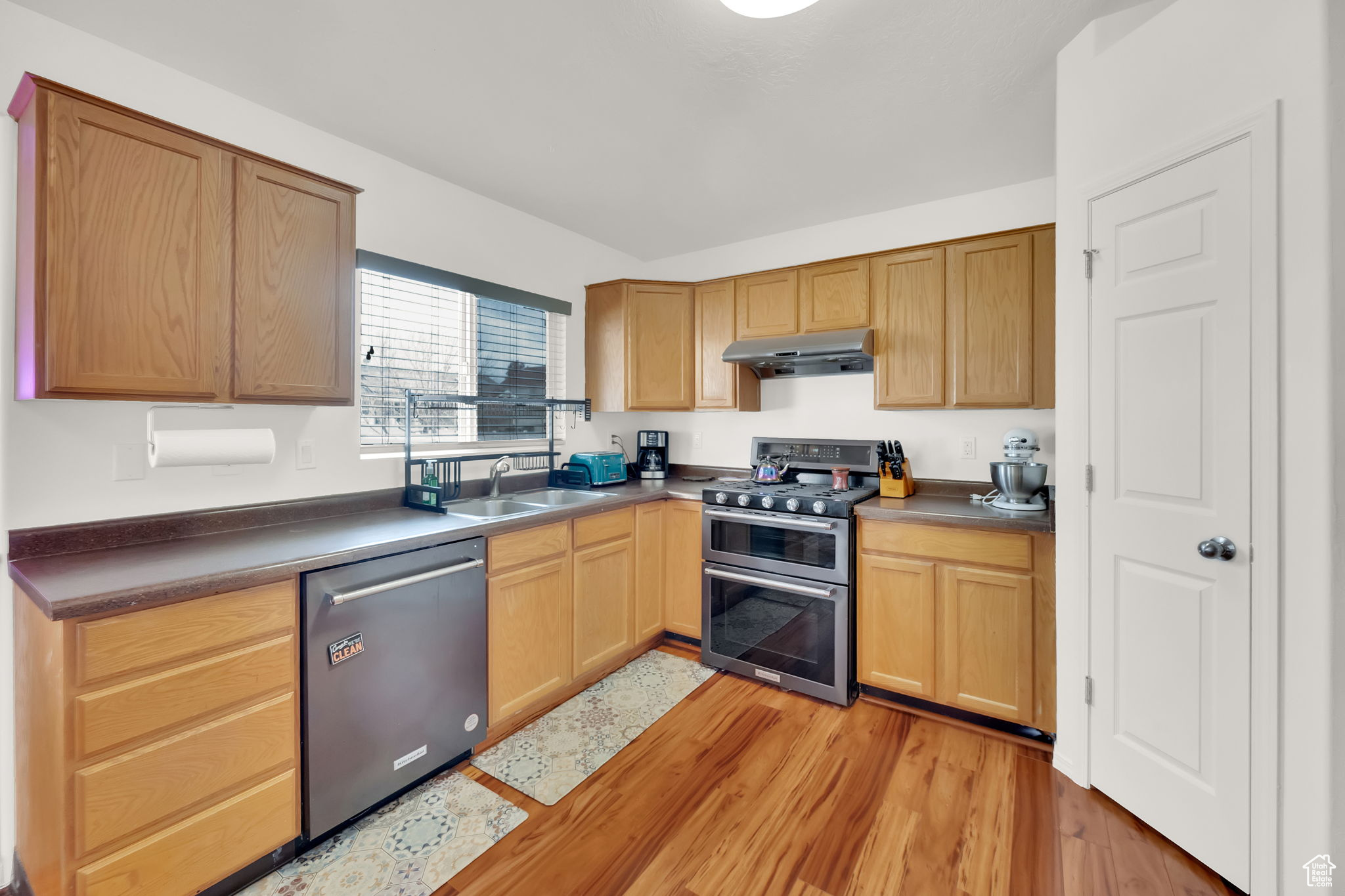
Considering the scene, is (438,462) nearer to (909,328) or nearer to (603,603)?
(603,603)

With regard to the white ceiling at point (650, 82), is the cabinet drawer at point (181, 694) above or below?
below

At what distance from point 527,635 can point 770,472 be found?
1.65 metres

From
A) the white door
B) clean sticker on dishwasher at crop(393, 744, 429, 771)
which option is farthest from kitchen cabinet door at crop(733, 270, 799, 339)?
clean sticker on dishwasher at crop(393, 744, 429, 771)

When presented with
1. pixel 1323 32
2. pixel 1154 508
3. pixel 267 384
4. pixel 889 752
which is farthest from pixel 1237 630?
pixel 267 384

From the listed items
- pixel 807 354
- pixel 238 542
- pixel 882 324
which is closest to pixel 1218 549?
pixel 882 324

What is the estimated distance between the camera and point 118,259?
156 cm

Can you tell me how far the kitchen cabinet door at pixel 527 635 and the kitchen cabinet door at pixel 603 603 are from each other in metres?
0.08

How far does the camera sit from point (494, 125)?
225 cm

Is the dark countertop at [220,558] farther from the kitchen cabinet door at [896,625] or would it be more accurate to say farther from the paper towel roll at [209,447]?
the kitchen cabinet door at [896,625]

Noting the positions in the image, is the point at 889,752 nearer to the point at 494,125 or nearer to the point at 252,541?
the point at 252,541

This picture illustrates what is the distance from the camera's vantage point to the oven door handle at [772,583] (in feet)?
8.66

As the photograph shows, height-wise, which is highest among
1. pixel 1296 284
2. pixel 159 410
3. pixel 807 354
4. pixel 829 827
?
pixel 807 354

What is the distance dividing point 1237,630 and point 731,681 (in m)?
1.96

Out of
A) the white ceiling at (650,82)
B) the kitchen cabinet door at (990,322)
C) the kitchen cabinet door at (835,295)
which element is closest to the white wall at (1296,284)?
the white ceiling at (650,82)
